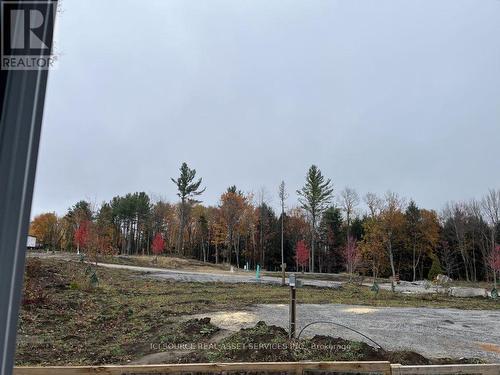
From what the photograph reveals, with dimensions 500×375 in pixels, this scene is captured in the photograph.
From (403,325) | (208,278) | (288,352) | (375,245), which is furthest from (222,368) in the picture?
(375,245)

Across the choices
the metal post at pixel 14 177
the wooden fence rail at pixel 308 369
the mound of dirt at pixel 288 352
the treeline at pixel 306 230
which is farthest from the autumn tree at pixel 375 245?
the metal post at pixel 14 177

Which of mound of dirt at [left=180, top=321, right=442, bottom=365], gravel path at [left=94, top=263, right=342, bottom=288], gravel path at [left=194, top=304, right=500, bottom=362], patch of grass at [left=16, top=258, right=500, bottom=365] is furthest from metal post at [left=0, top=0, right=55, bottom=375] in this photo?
gravel path at [left=94, top=263, right=342, bottom=288]

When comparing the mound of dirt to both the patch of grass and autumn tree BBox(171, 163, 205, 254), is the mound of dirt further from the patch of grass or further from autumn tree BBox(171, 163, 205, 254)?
autumn tree BBox(171, 163, 205, 254)

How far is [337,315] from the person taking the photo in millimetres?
11297

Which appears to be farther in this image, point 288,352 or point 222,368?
point 288,352

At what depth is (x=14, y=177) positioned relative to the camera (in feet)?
3.18

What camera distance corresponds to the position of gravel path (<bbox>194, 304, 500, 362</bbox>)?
7781 millimetres

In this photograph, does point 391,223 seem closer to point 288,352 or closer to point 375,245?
point 375,245

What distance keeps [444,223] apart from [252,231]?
857 inches

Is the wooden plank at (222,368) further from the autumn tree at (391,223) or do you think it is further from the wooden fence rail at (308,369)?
the autumn tree at (391,223)

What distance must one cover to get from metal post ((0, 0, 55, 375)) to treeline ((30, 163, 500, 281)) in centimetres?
3821

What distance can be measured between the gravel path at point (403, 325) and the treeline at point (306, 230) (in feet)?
87.6

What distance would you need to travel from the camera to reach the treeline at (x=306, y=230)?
42.0m

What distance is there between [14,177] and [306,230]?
159 feet
